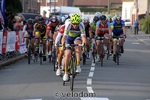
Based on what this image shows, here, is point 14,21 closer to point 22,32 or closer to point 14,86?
point 22,32

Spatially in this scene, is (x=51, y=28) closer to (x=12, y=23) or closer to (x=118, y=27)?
(x=118, y=27)

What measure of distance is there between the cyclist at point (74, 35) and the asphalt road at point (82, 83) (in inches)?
29.0

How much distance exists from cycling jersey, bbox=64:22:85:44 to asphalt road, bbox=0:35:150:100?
1.26 m

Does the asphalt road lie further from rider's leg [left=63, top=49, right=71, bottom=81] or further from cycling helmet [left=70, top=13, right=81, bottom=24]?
cycling helmet [left=70, top=13, right=81, bottom=24]

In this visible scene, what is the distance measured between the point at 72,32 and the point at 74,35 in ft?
0.42

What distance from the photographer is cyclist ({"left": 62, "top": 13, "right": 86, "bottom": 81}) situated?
498 inches

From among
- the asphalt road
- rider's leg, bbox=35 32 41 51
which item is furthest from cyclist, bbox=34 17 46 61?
the asphalt road

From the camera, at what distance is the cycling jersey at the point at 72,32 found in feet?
42.5

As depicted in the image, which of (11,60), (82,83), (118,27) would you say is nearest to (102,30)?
(118,27)

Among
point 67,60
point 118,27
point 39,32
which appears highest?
point 118,27

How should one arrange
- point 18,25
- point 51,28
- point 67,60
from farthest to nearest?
point 18,25, point 51,28, point 67,60

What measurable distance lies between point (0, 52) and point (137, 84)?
25.3 feet

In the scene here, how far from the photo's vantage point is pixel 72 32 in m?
13.3

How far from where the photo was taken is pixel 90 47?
21.3 metres
